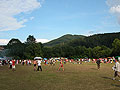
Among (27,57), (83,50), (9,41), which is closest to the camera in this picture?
(27,57)

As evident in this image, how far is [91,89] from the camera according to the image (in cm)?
1033

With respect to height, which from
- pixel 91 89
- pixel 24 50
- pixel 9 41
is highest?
pixel 9 41

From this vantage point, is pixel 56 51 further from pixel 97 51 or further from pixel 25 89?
pixel 25 89

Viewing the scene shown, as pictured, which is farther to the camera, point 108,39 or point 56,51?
point 108,39

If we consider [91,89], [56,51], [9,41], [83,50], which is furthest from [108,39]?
[91,89]

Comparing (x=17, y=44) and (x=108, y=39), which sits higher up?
(x=108, y=39)

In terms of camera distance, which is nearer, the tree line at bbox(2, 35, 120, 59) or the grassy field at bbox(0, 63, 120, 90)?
the grassy field at bbox(0, 63, 120, 90)

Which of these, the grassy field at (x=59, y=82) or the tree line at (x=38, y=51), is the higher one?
the tree line at (x=38, y=51)

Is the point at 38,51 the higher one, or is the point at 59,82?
the point at 38,51

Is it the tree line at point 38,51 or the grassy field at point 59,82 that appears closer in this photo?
the grassy field at point 59,82

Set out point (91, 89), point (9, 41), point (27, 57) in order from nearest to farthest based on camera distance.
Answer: point (91, 89) < point (27, 57) < point (9, 41)

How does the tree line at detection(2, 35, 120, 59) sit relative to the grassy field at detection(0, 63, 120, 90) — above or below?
above

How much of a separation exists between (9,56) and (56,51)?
5119 cm

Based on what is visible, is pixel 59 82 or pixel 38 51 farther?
pixel 38 51
